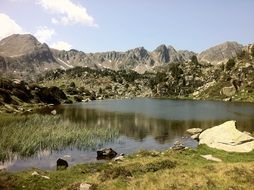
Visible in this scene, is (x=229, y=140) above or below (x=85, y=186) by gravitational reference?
above

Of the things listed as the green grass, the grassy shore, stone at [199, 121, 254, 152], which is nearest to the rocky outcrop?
the green grass

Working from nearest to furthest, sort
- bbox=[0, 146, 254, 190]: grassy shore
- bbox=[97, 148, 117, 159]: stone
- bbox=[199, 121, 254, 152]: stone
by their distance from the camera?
bbox=[0, 146, 254, 190]: grassy shore, bbox=[199, 121, 254, 152]: stone, bbox=[97, 148, 117, 159]: stone

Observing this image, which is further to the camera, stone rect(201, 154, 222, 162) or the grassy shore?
stone rect(201, 154, 222, 162)

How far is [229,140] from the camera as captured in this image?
188 ft

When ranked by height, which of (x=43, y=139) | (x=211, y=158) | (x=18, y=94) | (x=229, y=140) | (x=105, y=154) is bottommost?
Result: (x=105, y=154)

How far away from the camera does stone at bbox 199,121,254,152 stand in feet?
180

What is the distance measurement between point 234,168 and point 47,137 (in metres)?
39.6

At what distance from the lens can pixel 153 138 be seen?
76.6 m

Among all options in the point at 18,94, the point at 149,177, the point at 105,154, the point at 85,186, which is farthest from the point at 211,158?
the point at 18,94

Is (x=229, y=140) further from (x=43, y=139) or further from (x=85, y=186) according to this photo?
(x=43, y=139)

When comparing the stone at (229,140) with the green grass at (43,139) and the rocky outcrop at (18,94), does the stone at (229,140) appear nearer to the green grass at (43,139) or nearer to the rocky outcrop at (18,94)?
the green grass at (43,139)

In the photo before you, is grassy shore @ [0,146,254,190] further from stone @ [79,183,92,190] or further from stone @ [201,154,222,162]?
stone @ [201,154,222,162]

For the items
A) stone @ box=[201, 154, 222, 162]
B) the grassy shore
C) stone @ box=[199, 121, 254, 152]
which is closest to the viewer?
the grassy shore

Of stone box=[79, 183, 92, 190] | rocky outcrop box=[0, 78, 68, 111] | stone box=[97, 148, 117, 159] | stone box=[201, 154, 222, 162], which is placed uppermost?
rocky outcrop box=[0, 78, 68, 111]
